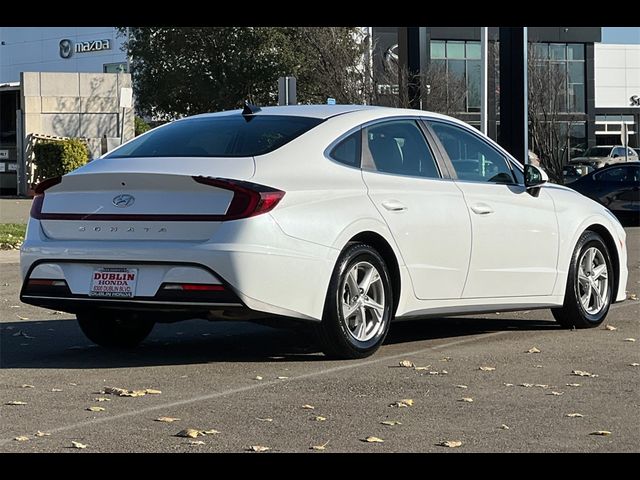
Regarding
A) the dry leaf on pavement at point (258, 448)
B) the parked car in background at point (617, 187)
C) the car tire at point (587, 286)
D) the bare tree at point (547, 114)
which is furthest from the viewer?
the bare tree at point (547, 114)

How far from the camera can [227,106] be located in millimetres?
44000

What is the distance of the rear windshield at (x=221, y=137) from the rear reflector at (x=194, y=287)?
0.95m

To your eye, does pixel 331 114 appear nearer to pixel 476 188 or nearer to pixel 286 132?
pixel 286 132

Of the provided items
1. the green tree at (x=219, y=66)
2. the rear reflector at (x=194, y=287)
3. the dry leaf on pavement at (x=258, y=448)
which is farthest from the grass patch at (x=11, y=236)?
the green tree at (x=219, y=66)

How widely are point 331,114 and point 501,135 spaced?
14013 millimetres

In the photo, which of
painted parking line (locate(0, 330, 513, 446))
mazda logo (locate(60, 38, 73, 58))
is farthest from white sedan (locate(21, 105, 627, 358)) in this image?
mazda logo (locate(60, 38, 73, 58))

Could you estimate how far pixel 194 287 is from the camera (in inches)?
295

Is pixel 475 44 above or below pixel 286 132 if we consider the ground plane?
above

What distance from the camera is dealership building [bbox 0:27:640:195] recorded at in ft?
120

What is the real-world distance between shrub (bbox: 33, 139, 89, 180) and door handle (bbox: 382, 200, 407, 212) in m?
27.4

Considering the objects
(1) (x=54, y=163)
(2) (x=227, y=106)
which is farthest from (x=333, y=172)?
(2) (x=227, y=106)

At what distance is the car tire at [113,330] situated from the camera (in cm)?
863

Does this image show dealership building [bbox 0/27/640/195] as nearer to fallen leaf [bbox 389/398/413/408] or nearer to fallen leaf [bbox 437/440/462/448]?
fallen leaf [bbox 389/398/413/408]

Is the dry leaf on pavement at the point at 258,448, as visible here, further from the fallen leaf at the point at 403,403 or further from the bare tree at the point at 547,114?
the bare tree at the point at 547,114
